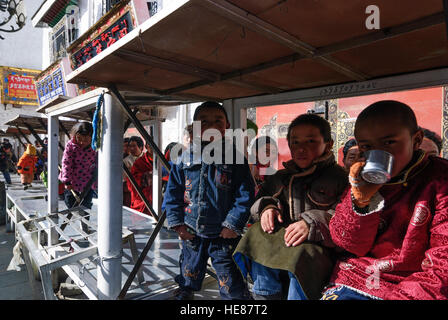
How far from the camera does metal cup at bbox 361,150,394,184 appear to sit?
2.90 feet

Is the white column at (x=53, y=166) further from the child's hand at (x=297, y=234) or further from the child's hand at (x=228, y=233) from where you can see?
the child's hand at (x=297, y=234)

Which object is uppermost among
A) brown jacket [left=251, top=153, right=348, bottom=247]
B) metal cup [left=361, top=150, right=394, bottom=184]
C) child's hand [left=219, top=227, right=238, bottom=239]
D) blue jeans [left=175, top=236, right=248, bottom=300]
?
metal cup [left=361, top=150, right=394, bottom=184]

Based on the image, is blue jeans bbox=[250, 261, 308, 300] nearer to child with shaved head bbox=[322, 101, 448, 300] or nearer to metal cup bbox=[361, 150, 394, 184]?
child with shaved head bbox=[322, 101, 448, 300]

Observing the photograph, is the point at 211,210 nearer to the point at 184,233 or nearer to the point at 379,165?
the point at 184,233

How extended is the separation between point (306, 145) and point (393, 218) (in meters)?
0.59

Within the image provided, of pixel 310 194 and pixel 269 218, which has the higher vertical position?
pixel 310 194

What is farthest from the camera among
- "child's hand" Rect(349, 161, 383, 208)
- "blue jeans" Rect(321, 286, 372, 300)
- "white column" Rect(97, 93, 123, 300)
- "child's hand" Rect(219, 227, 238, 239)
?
"white column" Rect(97, 93, 123, 300)

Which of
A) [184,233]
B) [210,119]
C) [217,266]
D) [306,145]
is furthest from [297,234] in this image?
[210,119]

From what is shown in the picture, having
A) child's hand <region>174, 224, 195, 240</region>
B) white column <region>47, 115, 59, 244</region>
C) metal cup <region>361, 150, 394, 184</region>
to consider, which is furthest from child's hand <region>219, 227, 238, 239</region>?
white column <region>47, 115, 59, 244</region>

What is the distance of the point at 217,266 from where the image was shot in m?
1.97

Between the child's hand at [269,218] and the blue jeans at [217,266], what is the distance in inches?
22.4

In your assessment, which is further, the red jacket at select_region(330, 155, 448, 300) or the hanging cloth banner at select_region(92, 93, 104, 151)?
the hanging cloth banner at select_region(92, 93, 104, 151)

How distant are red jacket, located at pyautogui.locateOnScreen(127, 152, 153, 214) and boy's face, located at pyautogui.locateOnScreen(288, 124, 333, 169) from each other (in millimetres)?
3839

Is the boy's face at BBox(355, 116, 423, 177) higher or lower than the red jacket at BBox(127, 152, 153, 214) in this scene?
higher
